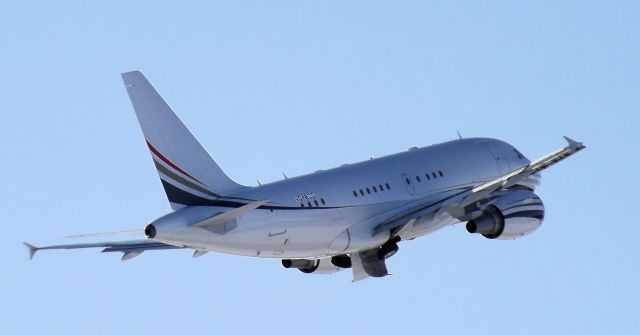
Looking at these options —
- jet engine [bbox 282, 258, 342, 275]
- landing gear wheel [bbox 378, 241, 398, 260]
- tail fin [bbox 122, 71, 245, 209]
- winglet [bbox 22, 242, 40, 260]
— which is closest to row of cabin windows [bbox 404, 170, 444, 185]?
landing gear wheel [bbox 378, 241, 398, 260]

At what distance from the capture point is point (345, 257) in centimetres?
7362

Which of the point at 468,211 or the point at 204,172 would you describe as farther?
the point at 468,211

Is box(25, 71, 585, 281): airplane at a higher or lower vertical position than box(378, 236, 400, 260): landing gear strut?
higher

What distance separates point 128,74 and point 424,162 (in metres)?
17.3

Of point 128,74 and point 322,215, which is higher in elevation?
point 128,74

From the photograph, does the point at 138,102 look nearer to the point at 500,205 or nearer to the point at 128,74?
the point at 128,74

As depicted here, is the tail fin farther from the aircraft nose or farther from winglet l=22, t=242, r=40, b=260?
winglet l=22, t=242, r=40, b=260

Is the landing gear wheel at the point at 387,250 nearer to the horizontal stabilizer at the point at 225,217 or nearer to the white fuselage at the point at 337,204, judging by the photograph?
the white fuselage at the point at 337,204

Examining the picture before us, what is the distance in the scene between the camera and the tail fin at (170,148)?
63469 millimetres

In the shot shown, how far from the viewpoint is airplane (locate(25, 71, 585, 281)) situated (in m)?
63.6

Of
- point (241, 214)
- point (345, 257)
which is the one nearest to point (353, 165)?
point (345, 257)

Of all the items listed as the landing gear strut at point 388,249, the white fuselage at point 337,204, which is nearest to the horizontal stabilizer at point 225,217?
the white fuselage at point 337,204

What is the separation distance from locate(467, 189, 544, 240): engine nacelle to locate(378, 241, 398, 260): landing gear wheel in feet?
10.5

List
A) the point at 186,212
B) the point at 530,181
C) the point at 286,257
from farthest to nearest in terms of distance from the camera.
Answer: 1. the point at 530,181
2. the point at 286,257
3. the point at 186,212
